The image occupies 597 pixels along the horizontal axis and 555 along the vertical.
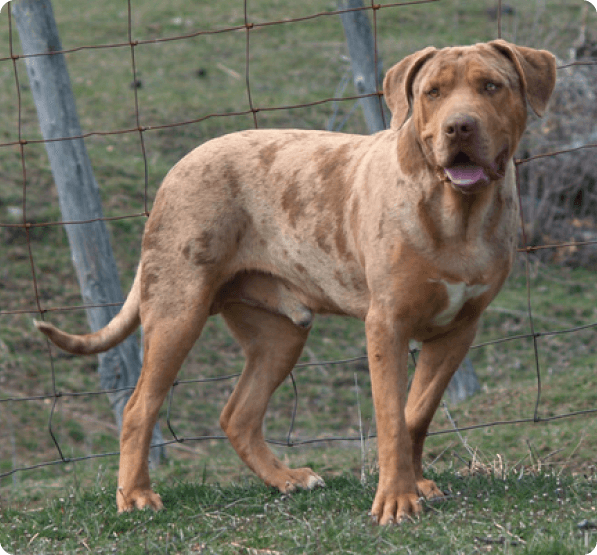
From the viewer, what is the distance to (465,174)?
3.42 metres

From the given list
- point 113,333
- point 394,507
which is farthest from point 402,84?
point 113,333

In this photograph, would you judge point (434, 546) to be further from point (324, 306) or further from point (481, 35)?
point (481, 35)

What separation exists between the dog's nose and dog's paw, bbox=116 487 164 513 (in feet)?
6.74

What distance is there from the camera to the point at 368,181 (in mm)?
3895

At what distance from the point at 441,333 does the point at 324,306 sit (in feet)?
1.98

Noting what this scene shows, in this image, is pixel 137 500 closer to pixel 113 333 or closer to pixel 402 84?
pixel 113 333

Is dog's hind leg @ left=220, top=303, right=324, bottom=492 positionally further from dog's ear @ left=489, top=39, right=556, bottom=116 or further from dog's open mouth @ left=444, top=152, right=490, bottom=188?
dog's ear @ left=489, top=39, right=556, bottom=116

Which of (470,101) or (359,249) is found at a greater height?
(470,101)

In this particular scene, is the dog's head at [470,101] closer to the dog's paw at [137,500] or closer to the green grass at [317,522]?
the green grass at [317,522]

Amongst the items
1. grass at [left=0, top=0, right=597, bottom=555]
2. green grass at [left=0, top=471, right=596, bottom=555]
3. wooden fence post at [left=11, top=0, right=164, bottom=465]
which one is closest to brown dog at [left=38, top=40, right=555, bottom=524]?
green grass at [left=0, top=471, right=596, bottom=555]

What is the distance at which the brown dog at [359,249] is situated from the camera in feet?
11.7

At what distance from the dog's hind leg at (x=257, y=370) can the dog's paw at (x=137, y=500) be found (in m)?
0.53

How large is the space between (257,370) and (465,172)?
1.68 metres

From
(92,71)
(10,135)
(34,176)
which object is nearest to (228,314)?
(34,176)
